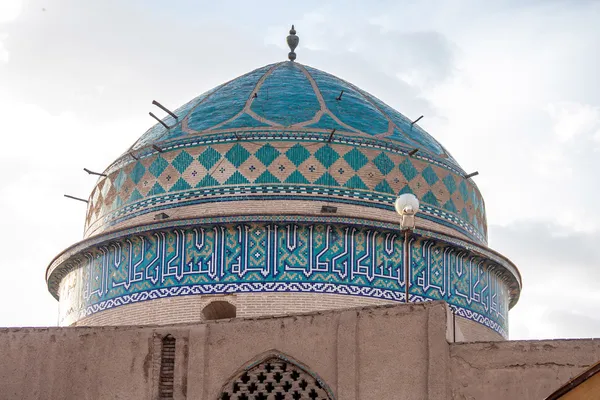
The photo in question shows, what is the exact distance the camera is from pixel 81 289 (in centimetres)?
1477

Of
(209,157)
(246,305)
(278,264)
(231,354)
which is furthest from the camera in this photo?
(209,157)

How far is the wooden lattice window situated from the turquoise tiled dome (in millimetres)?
4195

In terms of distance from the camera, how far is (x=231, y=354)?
1106cm

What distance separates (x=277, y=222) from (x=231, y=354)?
9.37 ft

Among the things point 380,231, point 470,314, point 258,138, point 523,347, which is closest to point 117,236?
point 258,138

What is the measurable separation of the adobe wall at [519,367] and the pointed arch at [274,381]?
3.94 ft

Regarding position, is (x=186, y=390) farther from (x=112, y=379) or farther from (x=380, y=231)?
(x=380, y=231)

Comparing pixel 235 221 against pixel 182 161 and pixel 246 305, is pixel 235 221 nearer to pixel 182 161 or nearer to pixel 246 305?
pixel 246 305

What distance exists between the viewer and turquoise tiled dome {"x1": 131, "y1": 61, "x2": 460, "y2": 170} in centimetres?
1484

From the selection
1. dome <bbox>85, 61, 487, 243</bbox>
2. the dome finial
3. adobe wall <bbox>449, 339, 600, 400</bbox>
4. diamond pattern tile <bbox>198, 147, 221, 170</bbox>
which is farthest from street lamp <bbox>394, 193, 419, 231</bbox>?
the dome finial

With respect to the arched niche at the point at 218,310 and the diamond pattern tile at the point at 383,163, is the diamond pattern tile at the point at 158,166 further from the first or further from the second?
the diamond pattern tile at the point at 383,163

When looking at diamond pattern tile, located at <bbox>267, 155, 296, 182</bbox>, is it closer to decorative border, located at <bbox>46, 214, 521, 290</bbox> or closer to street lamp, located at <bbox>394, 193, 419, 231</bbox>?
decorative border, located at <bbox>46, 214, 521, 290</bbox>

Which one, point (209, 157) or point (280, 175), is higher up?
point (209, 157)

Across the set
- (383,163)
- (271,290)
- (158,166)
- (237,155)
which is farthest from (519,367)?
(158,166)
